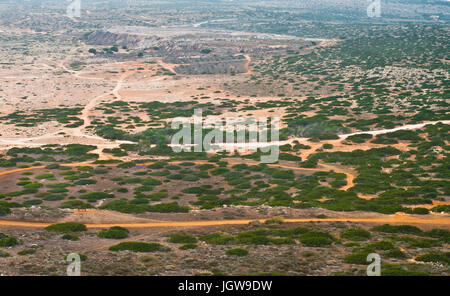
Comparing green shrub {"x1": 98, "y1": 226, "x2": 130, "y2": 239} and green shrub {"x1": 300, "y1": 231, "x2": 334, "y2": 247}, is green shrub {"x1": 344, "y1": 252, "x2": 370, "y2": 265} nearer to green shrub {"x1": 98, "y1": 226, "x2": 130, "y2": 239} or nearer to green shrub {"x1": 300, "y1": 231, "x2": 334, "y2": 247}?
green shrub {"x1": 300, "y1": 231, "x2": 334, "y2": 247}

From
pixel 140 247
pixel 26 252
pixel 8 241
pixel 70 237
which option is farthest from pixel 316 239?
pixel 8 241

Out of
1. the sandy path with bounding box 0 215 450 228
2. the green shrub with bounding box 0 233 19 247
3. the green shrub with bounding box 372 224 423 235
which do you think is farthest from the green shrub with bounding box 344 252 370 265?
the green shrub with bounding box 0 233 19 247

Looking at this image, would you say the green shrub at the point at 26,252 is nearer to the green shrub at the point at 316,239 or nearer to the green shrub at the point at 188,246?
the green shrub at the point at 188,246

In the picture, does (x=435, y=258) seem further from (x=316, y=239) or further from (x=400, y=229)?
(x=316, y=239)

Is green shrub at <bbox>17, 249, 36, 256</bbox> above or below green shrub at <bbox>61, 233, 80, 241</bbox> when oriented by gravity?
above

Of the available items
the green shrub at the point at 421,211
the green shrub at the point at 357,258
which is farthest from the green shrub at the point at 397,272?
the green shrub at the point at 421,211

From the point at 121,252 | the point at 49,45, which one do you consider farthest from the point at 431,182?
the point at 49,45
